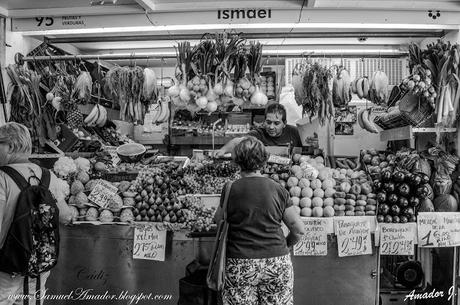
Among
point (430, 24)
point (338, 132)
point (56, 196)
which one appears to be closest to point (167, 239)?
point (56, 196)

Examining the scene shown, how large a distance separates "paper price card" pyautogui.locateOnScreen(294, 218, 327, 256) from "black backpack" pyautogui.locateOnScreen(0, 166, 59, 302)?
198cm

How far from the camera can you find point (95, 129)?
6.78 metres

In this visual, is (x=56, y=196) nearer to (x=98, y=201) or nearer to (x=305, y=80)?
(x=98, y=201)

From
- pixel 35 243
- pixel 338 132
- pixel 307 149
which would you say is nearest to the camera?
pixel 35 243

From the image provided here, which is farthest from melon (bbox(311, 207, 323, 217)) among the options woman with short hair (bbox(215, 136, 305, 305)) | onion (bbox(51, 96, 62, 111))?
onion (bbox(51, 96, 62, 111))

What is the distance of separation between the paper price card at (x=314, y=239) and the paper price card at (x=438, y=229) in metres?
0.87

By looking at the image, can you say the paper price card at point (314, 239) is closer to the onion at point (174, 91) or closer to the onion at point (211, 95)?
the onion at point (211, 95)

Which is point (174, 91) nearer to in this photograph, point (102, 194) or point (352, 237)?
point (102, 194)

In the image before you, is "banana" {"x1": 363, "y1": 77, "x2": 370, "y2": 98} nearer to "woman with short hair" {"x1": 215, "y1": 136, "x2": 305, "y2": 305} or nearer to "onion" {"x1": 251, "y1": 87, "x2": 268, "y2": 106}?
"onion" {"x1": 251, "y1": 87, "x2": 268, "y2": 106}

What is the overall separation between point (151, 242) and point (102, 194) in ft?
2.21

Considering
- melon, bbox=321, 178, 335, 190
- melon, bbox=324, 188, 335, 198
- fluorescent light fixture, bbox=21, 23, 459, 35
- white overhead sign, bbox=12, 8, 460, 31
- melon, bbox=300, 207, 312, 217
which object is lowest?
melon, bbox=300, 207, 312, 217

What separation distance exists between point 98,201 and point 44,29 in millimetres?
2329

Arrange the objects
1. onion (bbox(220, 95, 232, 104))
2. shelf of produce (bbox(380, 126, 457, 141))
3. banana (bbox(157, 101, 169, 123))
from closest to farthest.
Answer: onion (bbox(220, 95, 232, 104)), shelf of produce (bbox(380, 126, 457, 141)), banana (bbox(157, 101, 169, 123))

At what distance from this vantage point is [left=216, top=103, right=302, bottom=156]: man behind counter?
15.1 feet
